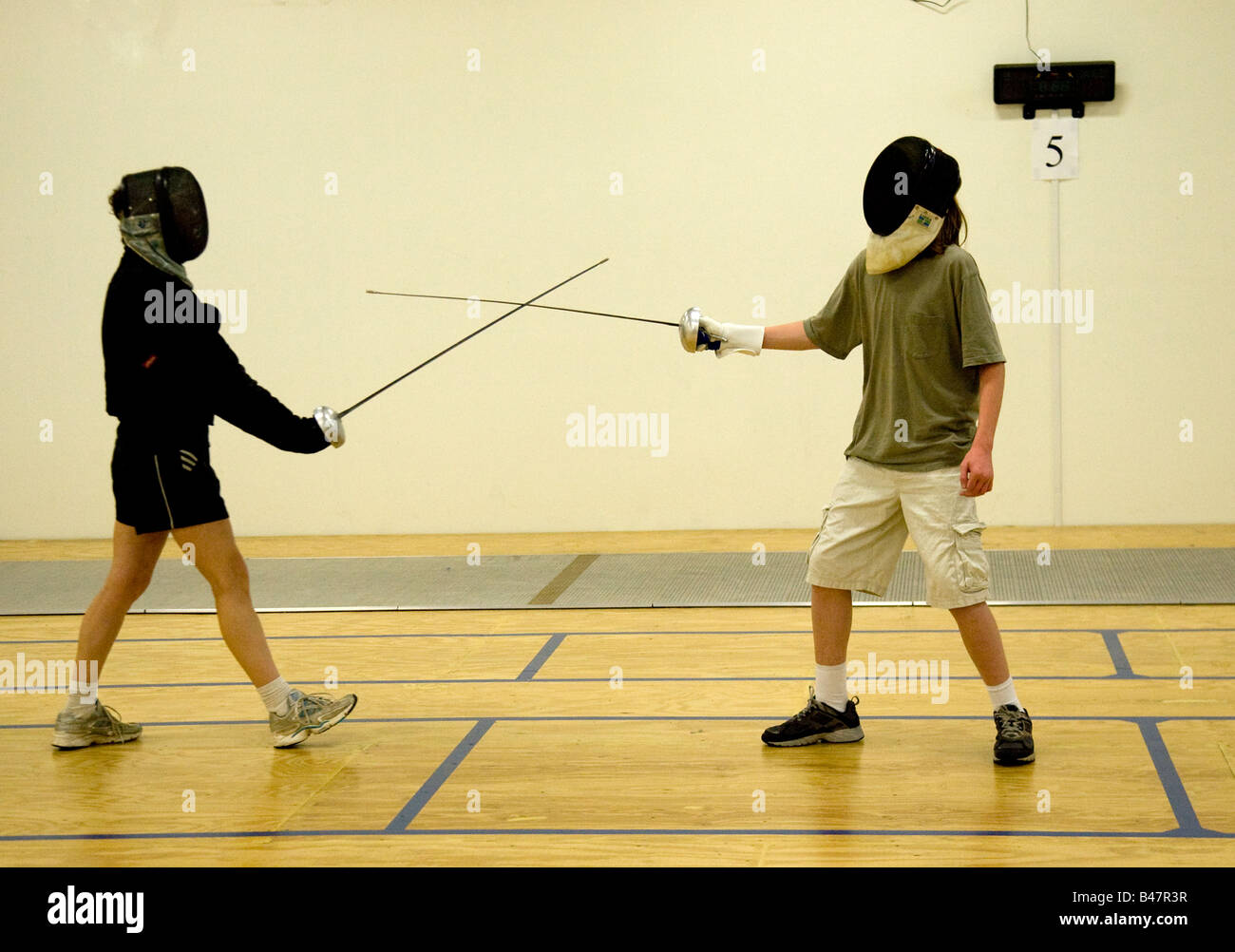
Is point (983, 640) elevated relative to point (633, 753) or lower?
elevated

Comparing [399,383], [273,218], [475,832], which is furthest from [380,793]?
[273,218]

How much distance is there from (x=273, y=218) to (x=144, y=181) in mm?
3065

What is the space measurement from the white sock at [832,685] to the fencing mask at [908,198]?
83 cm

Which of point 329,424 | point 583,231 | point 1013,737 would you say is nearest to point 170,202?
point 329,424

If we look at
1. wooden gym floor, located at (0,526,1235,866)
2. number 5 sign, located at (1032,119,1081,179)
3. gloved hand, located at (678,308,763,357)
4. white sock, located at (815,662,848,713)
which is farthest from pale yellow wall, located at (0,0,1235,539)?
white sock, located at (815,662,848,713)

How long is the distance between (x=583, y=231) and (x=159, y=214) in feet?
9.83

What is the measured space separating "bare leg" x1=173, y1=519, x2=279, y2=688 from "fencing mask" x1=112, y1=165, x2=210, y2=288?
0.54 meters

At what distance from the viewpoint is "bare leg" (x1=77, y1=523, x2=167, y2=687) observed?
109 inches

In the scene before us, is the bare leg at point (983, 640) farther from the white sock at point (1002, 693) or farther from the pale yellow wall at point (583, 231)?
the pale yellow wall at point (583, 231)

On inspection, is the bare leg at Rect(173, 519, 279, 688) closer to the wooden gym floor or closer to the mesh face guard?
the wooden gym floor

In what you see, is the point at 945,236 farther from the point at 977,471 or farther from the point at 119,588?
the point at 119,588

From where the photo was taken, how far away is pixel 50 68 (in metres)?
5.75

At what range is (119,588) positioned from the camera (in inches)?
109

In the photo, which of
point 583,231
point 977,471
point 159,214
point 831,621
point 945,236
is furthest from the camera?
point 583,231
